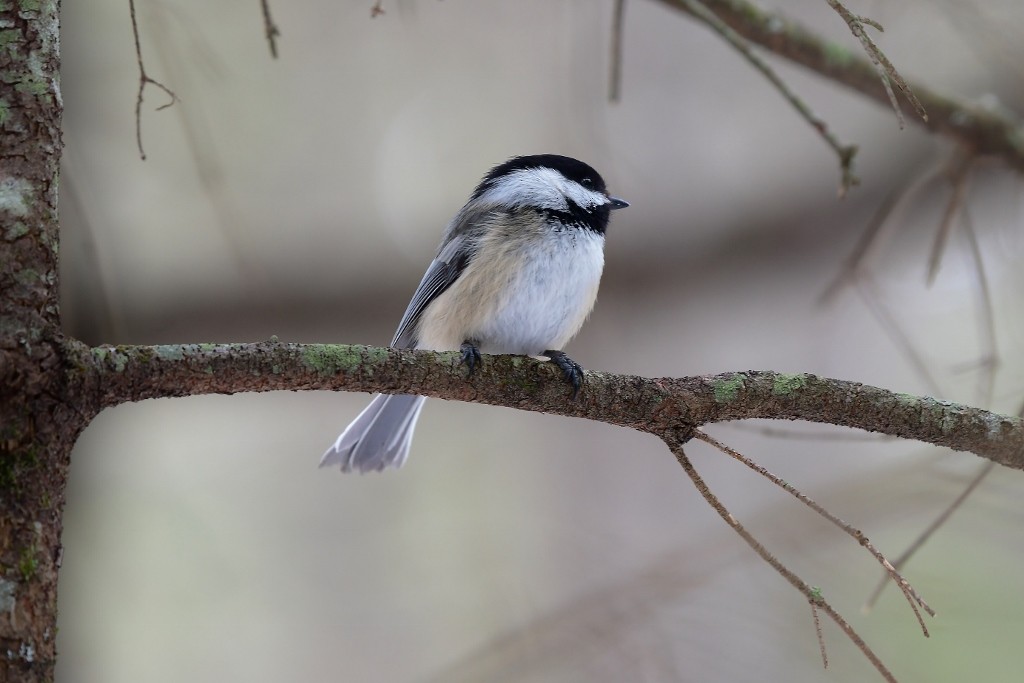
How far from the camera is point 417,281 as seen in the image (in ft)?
12.6

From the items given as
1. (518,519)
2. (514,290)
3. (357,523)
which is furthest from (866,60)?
(357,523)

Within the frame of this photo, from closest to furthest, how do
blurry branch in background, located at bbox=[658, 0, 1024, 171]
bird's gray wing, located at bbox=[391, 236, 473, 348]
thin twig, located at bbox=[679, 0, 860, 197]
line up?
thin twig, located at bbox=[679, 0, 860, 197]
bird's gray wing, located at bbox=[391, 236, 473, 348]
blurry branch in background, located at bbox=[658, 0, 1024, 171]

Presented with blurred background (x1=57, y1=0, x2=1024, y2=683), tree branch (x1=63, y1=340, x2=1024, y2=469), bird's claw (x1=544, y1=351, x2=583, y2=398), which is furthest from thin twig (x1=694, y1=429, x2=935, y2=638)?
blurred background (x1=57, y1=0, x2=1024, y2=683)

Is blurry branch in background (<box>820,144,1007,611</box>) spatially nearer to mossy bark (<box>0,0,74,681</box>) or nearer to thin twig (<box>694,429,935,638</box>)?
thin twig (<box>694,429,935,638</box>)

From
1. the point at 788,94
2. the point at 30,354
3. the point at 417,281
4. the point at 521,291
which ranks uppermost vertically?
the point at 788,94

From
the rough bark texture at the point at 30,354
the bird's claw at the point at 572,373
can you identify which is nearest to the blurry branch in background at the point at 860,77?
the bird's claw at the point at 572,373

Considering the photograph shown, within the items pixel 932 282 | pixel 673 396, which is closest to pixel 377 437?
pixel 673 396

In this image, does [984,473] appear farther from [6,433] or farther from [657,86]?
[657,86]

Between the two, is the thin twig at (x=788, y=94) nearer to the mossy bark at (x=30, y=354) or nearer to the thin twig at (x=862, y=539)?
the thin twig at (x=862, y=539)

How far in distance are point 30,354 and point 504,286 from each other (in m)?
1.33

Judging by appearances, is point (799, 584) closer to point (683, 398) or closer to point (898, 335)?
point (683, 398)

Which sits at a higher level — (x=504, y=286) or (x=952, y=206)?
(x=952, y=206)

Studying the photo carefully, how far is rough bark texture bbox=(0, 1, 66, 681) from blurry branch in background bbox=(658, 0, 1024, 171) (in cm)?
175

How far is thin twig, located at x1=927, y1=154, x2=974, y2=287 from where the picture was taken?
94.6 inches
